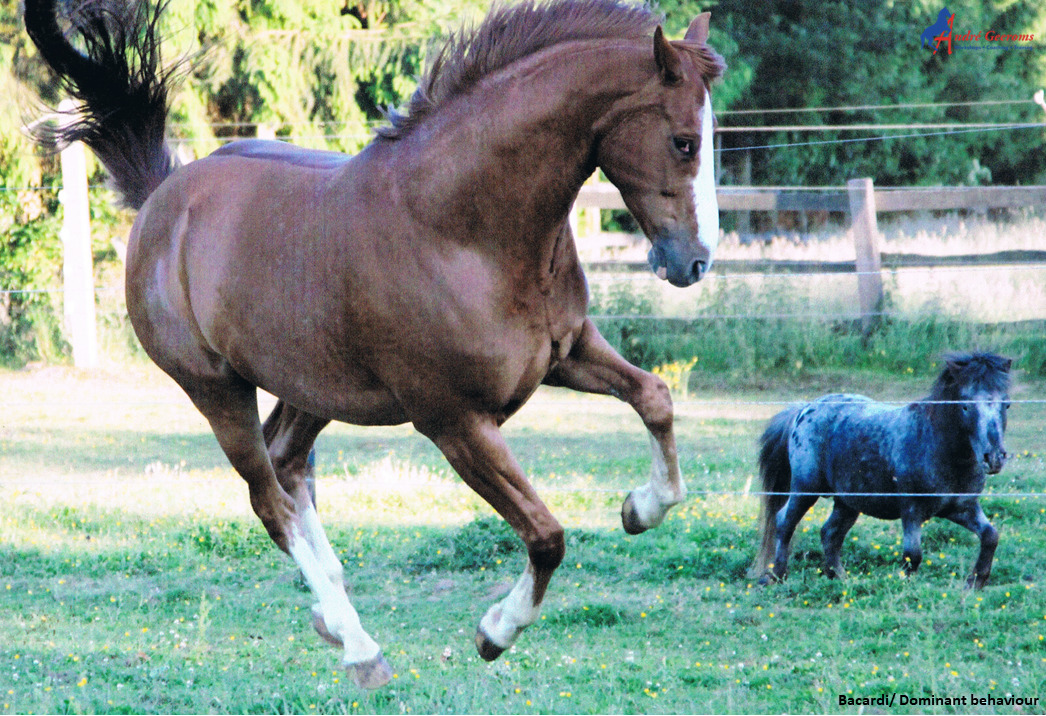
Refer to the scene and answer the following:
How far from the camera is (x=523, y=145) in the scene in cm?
308

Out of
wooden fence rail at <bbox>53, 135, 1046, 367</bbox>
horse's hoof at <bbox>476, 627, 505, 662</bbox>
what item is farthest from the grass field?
wooden fence rail at <bbox>53, 135, 1046, 367</bbox>

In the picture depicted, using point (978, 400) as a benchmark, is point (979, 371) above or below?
above

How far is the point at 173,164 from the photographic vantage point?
14.7ft

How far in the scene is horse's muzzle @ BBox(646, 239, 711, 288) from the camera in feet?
9.44

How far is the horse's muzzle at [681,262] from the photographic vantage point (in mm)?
2877

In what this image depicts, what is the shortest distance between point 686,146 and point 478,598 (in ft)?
11.3

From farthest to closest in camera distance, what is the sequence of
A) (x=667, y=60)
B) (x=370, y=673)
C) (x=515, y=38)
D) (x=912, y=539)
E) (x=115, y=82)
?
(x=912, y=539)
(x=115, y=82)
(x=370, y=673)
(x=515, y=38)
(x=667, y=60)

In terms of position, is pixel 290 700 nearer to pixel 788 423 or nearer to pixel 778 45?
pixel 788 423

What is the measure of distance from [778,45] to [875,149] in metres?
2.31

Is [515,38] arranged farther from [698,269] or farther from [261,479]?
[261,479]

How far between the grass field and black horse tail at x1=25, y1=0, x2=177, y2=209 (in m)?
2.00

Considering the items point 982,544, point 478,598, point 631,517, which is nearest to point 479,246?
point 631,517

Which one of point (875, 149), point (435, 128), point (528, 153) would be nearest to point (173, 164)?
point (435, 128)

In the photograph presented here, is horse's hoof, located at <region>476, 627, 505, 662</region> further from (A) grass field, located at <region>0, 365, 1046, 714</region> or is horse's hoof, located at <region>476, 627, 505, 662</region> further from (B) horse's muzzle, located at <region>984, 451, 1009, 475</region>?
(B) horse's muzzle, located at <region>984, 451, 1009, 475</region>
